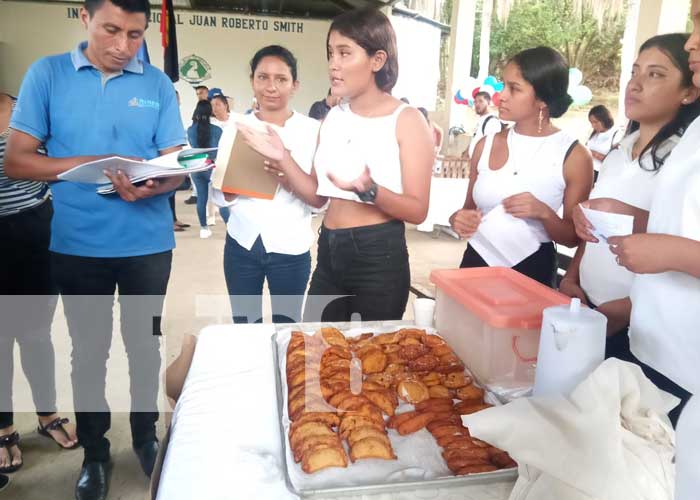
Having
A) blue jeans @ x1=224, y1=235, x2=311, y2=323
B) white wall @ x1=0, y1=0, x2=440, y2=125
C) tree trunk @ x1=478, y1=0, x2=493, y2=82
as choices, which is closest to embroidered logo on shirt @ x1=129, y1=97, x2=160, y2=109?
blue jeans @ x1=224, y1=235, x2=311, y2=323

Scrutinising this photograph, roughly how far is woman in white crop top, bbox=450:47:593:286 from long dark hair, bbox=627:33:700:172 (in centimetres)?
34

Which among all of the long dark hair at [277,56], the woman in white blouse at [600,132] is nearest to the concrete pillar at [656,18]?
the woman in white blouse at [600,132]

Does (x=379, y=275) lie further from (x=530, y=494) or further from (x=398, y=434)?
(x=530, y=494)

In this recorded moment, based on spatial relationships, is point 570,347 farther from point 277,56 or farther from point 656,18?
point 656,18

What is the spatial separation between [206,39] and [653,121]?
10.4 metres

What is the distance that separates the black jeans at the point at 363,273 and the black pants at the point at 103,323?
1.90 ft

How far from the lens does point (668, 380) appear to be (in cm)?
104

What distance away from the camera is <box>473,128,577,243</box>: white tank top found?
65.5 inches

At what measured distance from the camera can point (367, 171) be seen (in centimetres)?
143

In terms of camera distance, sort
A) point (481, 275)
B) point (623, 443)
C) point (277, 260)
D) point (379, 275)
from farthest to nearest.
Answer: point (277, 260)
point (379, 275)
point (481, 275)
point (623, 443)

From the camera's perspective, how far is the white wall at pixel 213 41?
9938 millimetres

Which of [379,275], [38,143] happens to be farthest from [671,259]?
[38,143]

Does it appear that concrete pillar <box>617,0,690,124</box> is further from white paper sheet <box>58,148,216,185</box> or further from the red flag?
white paper sheet <box>58,148,216,185</box>

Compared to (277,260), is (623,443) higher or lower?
higher
